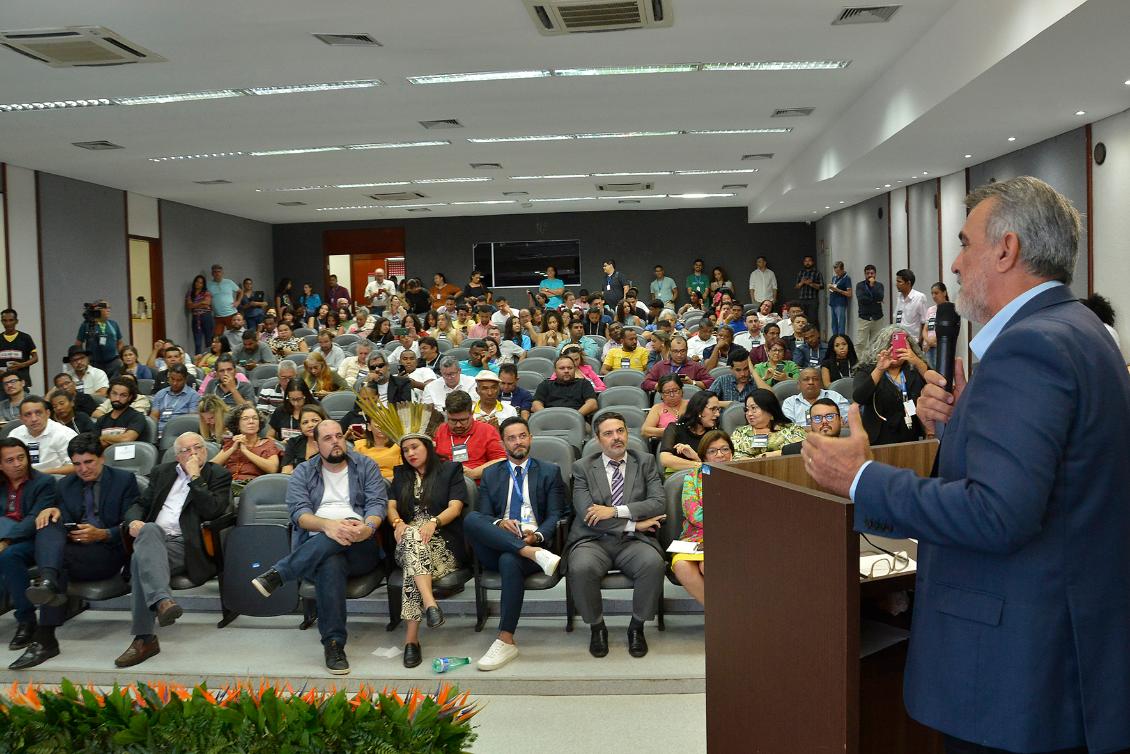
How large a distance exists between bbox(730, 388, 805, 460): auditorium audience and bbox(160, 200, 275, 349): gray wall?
13656mm

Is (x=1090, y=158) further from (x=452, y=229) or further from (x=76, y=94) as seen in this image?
(x=452, y=229)

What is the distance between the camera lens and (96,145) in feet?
37.6

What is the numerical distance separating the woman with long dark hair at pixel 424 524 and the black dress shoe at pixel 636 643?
3.12 feet

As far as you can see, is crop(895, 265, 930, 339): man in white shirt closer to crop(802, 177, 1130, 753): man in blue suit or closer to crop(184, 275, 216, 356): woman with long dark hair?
crop(802, 177, 1130, 753): man in blue suit

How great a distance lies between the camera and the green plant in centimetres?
189

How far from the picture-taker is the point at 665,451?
20.3 ft

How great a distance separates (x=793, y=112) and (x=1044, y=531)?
9.69 m

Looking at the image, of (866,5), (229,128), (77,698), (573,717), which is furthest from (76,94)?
(77,698)

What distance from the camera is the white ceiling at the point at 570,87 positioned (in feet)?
21.2

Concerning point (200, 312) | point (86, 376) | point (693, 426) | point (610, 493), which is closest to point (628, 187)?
point (200, 312)

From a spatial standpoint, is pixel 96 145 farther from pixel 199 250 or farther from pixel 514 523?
pixel 514 523

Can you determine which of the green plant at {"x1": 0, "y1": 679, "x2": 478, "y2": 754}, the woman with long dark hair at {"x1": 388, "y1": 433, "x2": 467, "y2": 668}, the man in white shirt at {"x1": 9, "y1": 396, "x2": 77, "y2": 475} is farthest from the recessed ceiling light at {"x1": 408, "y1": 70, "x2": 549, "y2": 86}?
the green plant at {"x1": 0, "y1": 679, "x2": 478, "y2": 754}

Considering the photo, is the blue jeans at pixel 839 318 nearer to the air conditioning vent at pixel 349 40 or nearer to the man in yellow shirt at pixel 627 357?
the man in yellow shirt at pixel 627 357

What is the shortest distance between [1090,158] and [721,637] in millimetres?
7889
